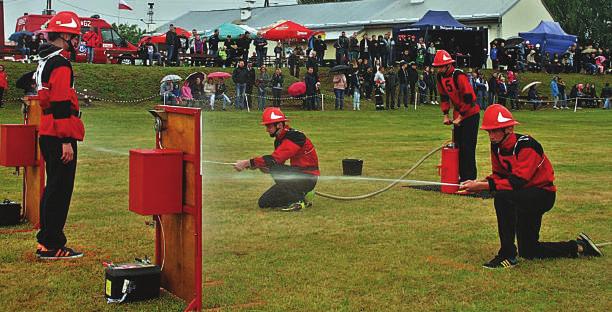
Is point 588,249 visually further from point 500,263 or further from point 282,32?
point 282,32

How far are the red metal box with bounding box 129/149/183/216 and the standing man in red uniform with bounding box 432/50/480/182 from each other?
24.9ft

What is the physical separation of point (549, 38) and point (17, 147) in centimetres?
5121

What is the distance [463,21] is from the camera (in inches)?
2416

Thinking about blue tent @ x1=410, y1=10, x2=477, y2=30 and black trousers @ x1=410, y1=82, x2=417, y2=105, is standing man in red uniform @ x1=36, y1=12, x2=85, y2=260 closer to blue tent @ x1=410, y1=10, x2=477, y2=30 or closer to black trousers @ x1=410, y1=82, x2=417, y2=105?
black trousers @ x1=410, y1=82, x2=417, y2=105

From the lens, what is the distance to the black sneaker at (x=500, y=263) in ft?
28.0

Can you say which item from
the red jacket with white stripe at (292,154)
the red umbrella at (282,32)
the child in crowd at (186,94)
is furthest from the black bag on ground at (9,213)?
the red umbrella at (282,32)

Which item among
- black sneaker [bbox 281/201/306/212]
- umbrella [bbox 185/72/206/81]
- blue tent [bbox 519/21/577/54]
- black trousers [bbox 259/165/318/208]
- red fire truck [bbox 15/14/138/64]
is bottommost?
black sneaker [bbox 281/201/306/212]

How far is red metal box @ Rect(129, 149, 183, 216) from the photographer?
A: 679 centimetres

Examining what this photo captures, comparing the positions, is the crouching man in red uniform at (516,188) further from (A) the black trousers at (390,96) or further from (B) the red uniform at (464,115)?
(A) the black trousers at (390,96)

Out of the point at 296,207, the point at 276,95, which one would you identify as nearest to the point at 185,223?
the point at 296,207

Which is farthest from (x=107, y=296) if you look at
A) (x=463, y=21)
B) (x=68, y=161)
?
(x=463, y=21)

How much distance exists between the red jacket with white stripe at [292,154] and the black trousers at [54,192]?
2924mm

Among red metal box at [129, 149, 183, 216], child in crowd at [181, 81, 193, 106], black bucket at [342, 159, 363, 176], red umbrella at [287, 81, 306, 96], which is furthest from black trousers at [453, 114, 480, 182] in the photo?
red umbrella at [287, 81, 306, 96]

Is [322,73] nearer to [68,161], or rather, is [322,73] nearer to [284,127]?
[284,127]
